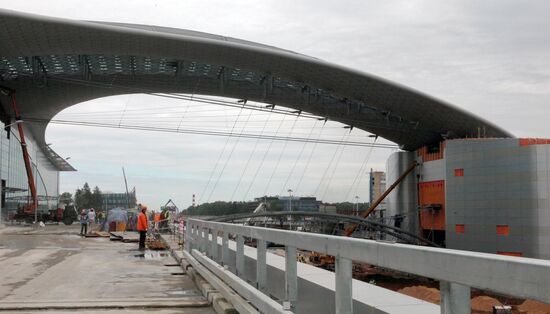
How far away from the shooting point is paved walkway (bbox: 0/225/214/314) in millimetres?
8438

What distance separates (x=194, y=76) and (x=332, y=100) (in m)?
12.8

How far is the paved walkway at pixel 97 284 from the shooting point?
8438 mm

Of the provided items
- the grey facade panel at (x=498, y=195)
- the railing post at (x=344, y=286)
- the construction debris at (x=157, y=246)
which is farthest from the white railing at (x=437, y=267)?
the grey facade panel at (x=498, y=195)

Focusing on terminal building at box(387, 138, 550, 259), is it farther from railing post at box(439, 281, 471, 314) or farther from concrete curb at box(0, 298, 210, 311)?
railing post at box(439, 281, 471, 314)

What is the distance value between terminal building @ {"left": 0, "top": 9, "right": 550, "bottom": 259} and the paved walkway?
2277cm

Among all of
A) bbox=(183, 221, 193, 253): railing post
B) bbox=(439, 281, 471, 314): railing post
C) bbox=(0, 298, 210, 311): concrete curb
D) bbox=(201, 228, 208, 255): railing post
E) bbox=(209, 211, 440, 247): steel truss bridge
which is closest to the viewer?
bbox=(439, 281, 471, 314): railing post

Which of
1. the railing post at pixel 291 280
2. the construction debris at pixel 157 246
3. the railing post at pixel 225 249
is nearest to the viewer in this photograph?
the railing post at pixel 291 280

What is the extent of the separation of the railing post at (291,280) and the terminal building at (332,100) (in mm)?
33001

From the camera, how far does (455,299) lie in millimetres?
2842

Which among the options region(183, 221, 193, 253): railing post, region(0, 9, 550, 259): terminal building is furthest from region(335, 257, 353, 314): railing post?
region(0, 9, 550, 259): terminal building

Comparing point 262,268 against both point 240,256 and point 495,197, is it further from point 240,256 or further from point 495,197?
point 495,197

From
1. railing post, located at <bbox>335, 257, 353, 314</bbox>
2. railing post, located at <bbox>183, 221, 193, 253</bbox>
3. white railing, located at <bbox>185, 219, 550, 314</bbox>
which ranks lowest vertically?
railing post, located at <bbox>183, 221, 193, 253</bbox>

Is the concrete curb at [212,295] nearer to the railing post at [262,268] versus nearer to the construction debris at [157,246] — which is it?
the railing post at [262,268]

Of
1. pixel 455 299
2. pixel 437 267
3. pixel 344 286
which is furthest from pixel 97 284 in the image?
pixel 455 299
